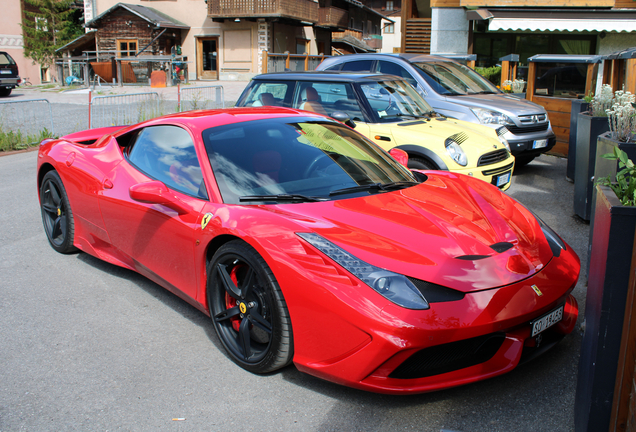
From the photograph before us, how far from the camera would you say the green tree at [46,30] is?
4197 centimetres

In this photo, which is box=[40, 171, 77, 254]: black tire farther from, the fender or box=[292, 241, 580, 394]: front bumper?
the fender

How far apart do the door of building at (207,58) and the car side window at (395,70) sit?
106 ft

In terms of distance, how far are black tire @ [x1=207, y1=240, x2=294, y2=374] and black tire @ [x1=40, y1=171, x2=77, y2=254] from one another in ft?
7.08

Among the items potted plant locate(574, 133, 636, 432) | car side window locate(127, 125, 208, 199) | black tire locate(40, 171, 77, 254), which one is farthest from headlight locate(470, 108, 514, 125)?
potted plant locate(574, 133, 636, 432)

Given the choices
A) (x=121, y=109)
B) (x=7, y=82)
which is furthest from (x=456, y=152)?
(x=7, y=82)

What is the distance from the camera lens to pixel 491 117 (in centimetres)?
845

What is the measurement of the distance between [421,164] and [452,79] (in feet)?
12.3

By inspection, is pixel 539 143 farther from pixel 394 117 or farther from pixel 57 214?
pixel 57 214

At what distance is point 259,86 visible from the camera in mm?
7523

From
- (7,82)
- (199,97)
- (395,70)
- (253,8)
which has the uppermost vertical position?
(253,8)

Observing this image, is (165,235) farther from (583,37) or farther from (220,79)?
(220,79)

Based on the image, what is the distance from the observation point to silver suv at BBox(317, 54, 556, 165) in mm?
→ 8461

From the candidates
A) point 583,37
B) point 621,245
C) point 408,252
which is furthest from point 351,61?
point 583,37

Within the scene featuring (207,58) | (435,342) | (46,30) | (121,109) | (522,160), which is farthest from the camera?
(46,30)
